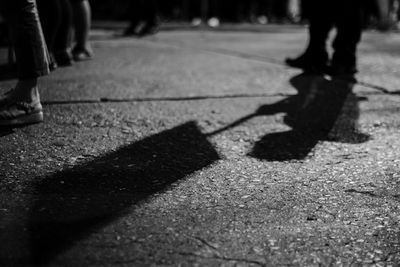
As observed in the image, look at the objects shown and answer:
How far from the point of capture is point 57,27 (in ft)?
14.0

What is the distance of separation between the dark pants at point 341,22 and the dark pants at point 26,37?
8.83ft

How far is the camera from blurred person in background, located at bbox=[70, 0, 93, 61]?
16.9 feet

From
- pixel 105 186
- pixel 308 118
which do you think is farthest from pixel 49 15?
pixel 105 186

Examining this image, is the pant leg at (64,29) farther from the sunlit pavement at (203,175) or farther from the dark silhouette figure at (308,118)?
the dark silhouette figure at (308,118)

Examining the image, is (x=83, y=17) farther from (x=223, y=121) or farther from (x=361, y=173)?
(x=361, y=173)

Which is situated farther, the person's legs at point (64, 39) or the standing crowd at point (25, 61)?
the person's legs at point (64, 39)

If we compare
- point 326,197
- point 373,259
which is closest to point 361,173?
point 326,197

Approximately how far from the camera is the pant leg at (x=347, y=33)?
4.60m

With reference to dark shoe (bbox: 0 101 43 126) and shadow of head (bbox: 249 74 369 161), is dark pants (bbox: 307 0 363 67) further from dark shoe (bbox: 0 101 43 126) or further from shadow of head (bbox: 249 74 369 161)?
dark shoe (bbox: 0 101 43 126)

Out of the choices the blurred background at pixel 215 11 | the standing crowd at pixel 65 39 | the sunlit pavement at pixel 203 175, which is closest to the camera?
the sunlit pavement at pixel 203 175

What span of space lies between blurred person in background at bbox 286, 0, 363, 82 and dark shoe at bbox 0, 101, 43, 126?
2664 millimetres

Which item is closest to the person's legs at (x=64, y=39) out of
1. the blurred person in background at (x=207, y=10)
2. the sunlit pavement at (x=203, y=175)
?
the sunlit pavement at (x=203, y=175)

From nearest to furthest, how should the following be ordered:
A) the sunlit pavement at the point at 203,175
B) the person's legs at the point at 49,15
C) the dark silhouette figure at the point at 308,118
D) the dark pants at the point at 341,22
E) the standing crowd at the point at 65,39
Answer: the sunlit pavement at the point at 203,175 < the dark silhouette figure at the point at 308,118 < the standing crowd at the point at 65,39 < the person's legs at the point at 49,15 < the dark pants at the point at 341,22

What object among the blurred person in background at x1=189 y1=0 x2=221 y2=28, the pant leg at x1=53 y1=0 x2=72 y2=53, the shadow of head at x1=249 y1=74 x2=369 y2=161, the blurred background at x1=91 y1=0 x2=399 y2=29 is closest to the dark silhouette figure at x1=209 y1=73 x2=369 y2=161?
the shadow of head at x1=249 y1=74 x2=369 y2=161
